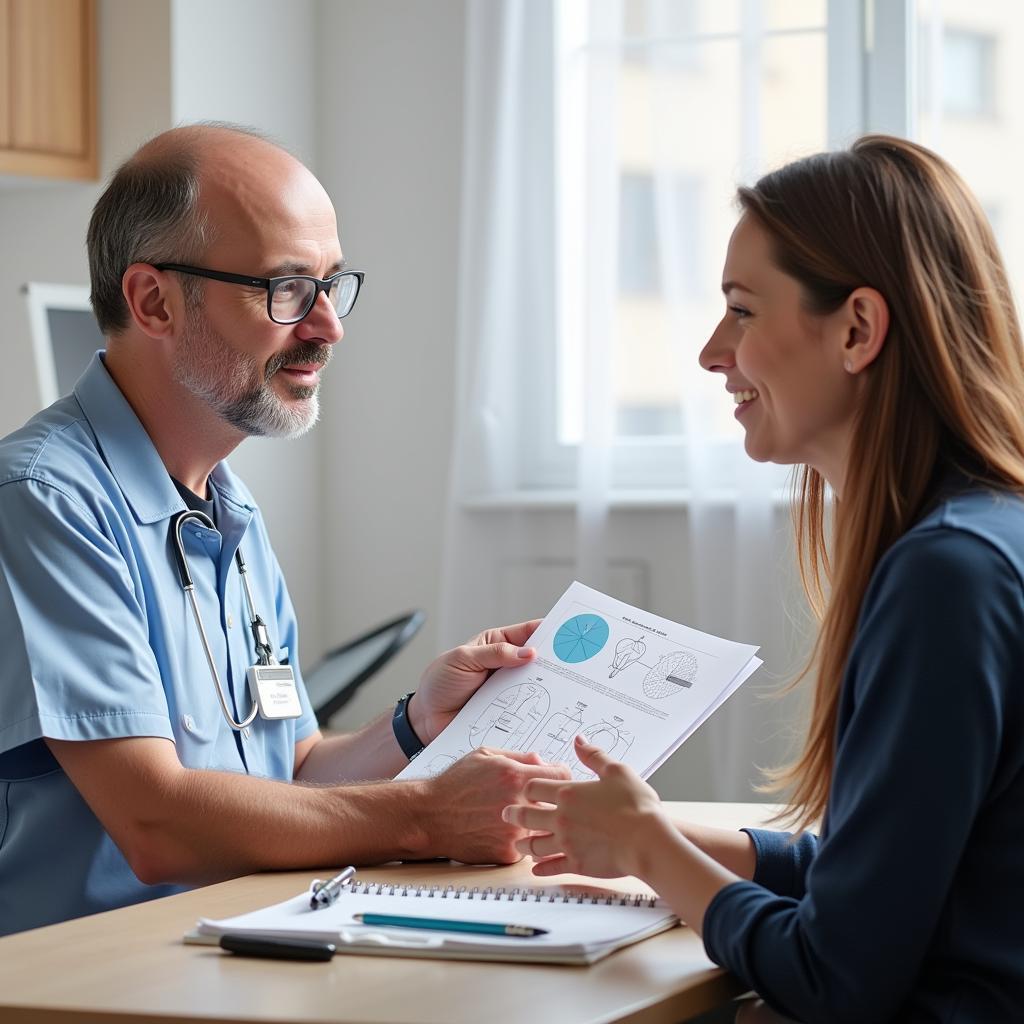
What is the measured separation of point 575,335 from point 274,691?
1.62 meters

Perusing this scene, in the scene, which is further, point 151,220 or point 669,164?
point 669,164

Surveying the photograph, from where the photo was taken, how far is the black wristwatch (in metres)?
1.79

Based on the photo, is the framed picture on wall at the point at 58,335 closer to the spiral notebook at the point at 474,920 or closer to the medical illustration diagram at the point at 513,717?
the medical illustration diagram at the point at 513,717

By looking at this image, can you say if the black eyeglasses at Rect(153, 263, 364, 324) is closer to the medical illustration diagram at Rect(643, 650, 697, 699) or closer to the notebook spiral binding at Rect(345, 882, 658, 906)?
the medical illustration diagram at Rect(643, 650, 697, 699)

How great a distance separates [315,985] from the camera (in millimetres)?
1036

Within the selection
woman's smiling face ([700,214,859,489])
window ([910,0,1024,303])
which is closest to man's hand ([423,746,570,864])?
woman's smiling face ([700,214,859,489])

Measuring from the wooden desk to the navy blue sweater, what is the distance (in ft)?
0.26

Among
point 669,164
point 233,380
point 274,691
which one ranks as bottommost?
point 274,691

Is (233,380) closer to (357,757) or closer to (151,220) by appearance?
(151,220)

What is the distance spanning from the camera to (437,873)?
1.40 metres

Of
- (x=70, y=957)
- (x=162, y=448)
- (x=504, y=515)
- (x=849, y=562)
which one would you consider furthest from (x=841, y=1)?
(x=70, y=957)

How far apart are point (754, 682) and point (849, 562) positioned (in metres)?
1.75

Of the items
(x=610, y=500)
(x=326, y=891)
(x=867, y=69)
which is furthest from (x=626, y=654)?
(x=867, y=69)

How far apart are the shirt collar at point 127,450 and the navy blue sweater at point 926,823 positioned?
0.90 metres
